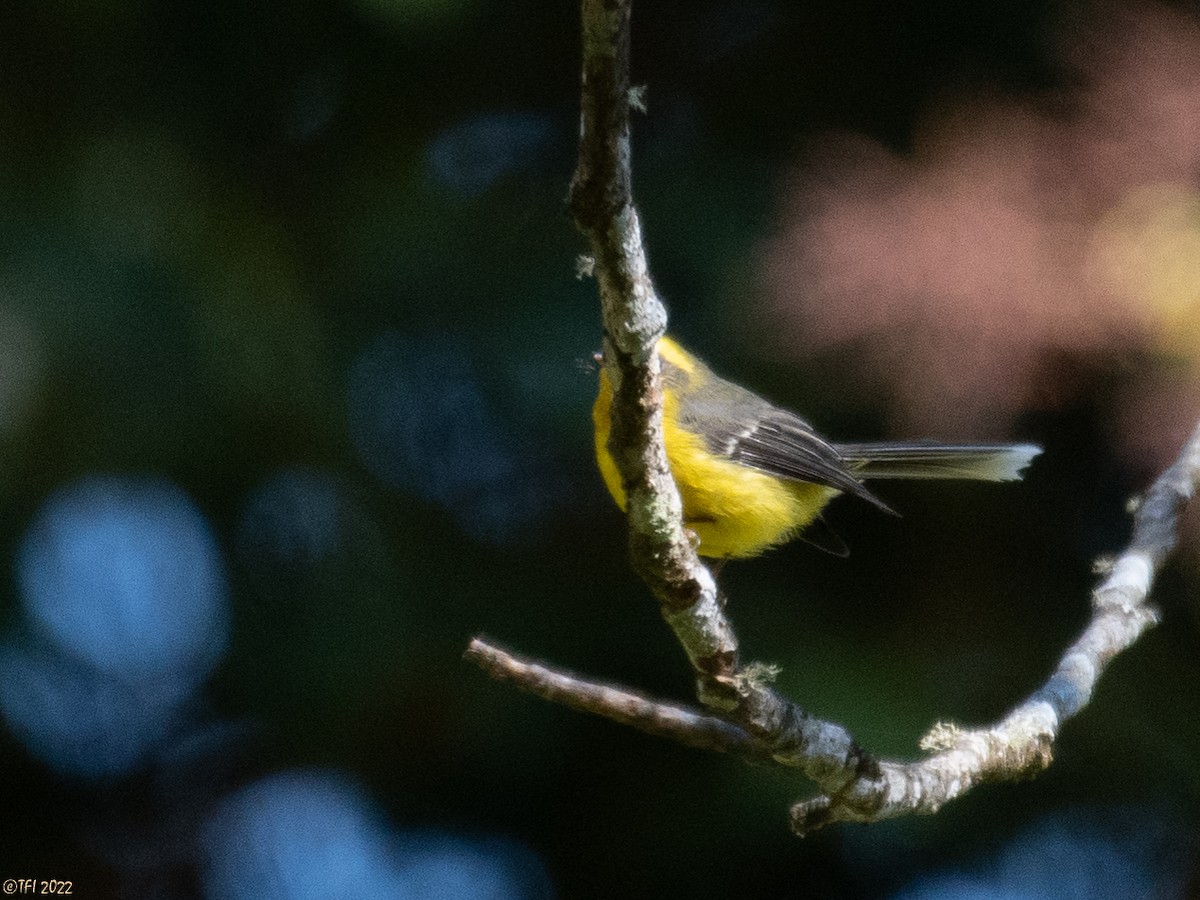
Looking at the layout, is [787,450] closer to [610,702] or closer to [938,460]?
[938,460]

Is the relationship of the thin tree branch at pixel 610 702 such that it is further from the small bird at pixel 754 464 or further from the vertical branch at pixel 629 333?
the small bird at pixel 754 464

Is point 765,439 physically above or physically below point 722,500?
above

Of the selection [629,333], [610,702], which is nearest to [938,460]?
[610,702]

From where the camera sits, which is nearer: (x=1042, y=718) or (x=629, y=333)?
(x=629, y=333)

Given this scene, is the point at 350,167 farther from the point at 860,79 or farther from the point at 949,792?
the point at 949,792

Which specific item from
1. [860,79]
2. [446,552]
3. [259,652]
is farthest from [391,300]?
[860,79]

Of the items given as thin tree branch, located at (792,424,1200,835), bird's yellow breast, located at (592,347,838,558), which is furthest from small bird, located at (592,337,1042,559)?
thin tree branch, located at (792,424,1200,835)
